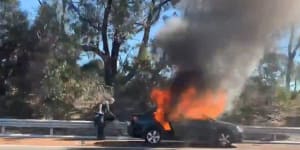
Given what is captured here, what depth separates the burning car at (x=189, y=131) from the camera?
68.7ft

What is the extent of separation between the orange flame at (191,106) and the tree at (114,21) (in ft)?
33.4

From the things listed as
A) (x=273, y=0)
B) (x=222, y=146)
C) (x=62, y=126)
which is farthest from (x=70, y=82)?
(x=273, y=0)

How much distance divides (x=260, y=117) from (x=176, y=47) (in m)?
11.6

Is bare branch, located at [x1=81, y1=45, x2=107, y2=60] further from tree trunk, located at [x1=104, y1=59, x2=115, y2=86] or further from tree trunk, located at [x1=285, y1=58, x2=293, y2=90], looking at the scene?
tree trunk, located at [x1=285, y1=58, x2=293, y2=90]

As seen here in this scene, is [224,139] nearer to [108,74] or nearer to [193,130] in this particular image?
[193,130]

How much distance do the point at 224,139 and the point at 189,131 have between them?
1.32 metres

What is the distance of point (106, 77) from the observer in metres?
33.5

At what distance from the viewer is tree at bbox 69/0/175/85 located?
31.3 meters

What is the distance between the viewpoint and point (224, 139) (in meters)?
21.2

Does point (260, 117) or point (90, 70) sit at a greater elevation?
point (90, 70)

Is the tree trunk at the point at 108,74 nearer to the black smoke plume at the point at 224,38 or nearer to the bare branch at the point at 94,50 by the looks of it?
the bare branch at the point at 94,50

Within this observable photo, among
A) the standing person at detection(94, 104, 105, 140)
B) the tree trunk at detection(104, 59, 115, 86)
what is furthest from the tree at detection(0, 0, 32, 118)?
the standing person at detection(94, 104, 105, 140)

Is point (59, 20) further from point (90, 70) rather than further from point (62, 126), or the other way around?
point (62, 126)

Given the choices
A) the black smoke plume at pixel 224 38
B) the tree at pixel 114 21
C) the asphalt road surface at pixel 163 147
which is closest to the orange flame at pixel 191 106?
the black smoke plume at pixel 224 38
